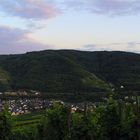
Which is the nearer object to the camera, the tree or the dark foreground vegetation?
the dark foreground vegetation

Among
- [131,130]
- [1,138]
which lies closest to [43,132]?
[1,138]

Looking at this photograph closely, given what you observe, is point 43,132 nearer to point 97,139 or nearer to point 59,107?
point 59,107

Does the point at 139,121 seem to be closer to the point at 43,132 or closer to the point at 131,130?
the point at 131,130

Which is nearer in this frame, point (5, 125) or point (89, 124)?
point (89, 124)

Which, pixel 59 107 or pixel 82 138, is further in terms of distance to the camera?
pixel 59 107

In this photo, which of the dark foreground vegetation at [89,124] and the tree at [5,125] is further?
the tree at [5,125]

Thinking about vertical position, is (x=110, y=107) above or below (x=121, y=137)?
above

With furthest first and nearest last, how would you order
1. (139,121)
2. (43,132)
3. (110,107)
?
(43,132)
(110,107)
(139,121)

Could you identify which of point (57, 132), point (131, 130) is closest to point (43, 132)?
point (57, 132)

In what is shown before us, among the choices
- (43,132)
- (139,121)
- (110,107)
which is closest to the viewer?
(139,121)
